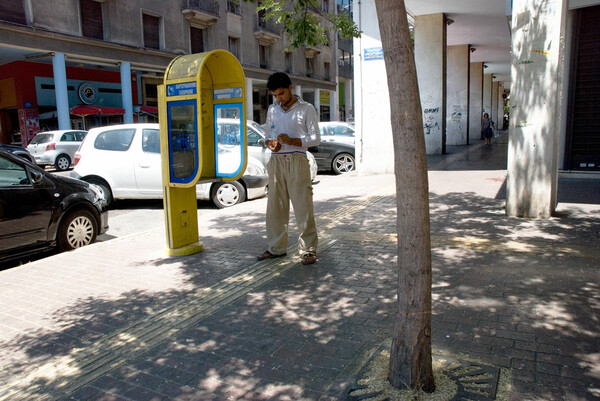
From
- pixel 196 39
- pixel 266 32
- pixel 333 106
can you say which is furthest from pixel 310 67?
pixel 196 39

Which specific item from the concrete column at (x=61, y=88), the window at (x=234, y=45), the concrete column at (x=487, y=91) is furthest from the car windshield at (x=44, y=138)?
the concrete column at (x=487, y=91)

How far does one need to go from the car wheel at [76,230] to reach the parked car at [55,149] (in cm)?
1320

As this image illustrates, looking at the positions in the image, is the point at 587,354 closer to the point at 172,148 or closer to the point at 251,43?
the point at 172,148

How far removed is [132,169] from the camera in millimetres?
9547

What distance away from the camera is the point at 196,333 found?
12.0ft

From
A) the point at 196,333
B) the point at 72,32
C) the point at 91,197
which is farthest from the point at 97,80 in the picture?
the point at 196,333

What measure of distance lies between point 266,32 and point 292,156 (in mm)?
30353

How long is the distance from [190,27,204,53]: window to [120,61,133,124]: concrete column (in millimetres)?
5452

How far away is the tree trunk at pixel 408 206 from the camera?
2539mm

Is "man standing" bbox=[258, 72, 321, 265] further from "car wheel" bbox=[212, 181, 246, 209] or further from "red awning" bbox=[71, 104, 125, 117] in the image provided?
"red awning" bbox=[71, 104, 125, 117]

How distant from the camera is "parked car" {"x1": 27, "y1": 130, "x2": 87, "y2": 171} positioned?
18.3m

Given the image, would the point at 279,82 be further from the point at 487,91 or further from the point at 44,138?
the point at 487,91

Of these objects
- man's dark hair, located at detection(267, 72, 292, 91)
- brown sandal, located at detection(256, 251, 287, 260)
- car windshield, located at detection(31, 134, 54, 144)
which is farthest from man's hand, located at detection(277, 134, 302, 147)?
car windshield, located at detection(31, 134, 54, 144)

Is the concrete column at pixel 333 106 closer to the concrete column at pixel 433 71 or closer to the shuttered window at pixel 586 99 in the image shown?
the concrete column at pixel 433 71
